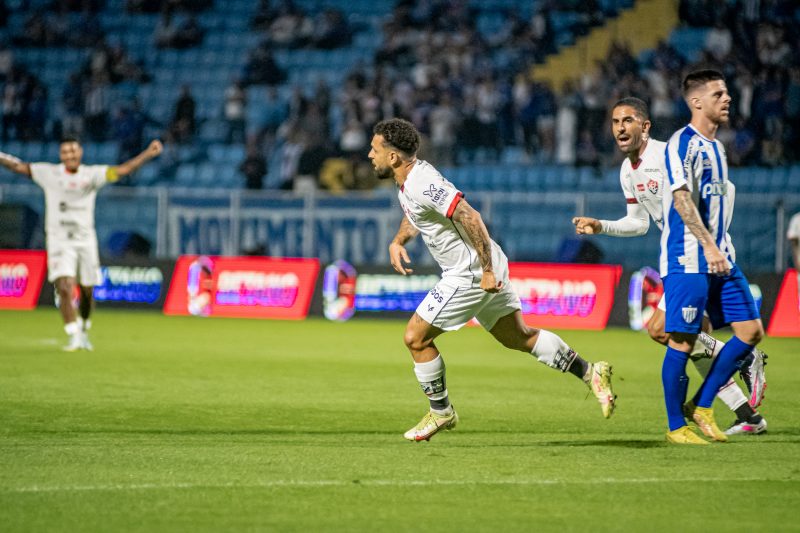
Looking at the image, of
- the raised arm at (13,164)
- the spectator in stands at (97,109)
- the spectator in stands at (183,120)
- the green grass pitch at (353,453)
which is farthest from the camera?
the spectator in stands at (97,109)

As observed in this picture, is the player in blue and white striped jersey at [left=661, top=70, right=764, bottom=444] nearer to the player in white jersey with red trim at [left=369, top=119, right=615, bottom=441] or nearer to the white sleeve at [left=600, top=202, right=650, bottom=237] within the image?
the player in white jersey with red trim at [left=369, top=119, right=615, bottom=441]

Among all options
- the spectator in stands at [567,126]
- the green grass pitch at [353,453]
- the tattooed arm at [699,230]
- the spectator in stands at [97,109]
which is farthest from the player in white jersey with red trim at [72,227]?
the spectator in stands at [97,109]

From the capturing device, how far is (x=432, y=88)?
2734 centimetres

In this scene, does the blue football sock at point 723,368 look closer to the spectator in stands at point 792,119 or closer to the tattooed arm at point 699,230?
the tattooed arm at point 699,230

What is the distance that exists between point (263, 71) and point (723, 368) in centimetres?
2268

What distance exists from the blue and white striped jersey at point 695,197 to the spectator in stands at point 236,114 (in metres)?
21.5

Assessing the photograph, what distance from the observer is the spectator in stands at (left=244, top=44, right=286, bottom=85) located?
2977cm

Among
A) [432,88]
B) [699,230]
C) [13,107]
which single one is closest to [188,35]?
[13,107]

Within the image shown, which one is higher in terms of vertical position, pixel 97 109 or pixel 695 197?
pixel 97 109

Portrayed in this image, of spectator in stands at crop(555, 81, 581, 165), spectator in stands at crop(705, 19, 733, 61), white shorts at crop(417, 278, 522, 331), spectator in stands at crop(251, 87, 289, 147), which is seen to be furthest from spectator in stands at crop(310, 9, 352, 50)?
white shorts at crop(417, 278, 522, 331)

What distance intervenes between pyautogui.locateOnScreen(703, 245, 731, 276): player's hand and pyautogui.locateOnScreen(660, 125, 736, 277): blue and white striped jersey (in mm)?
187

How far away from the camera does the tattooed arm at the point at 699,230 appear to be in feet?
25.5

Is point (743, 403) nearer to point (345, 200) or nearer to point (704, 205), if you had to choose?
point (704, 205)

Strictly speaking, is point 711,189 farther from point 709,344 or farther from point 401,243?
point 401,243
